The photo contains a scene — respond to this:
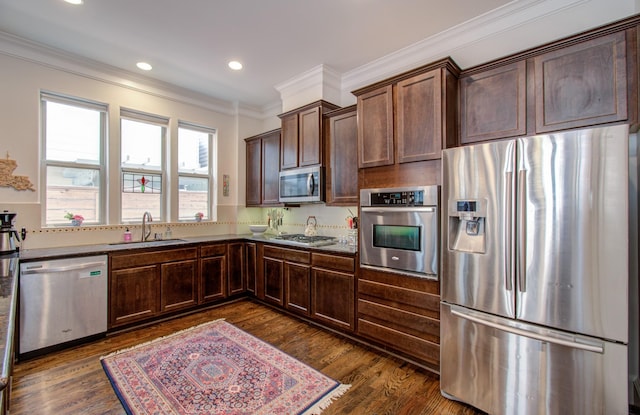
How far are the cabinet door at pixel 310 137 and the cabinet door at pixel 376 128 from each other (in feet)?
2.61

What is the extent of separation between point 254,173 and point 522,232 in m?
3.83

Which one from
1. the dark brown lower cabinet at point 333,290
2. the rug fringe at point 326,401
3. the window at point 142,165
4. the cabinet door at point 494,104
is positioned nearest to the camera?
the rug fringe at point 326,401

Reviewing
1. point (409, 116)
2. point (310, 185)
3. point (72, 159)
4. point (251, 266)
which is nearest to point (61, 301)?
point (72, 159)

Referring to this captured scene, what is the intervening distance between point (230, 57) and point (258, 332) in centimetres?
312

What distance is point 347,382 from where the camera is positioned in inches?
90.8

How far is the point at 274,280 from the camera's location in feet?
12.7

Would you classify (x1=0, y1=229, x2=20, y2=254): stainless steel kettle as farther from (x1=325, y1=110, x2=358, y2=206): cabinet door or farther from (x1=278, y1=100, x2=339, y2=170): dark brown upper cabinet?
(x1=325, y1=110, x2=358, y2=206): cabinet door

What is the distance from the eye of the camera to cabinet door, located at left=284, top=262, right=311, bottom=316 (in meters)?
3.42

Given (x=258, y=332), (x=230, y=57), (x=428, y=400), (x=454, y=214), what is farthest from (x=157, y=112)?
(x=428, y=400)

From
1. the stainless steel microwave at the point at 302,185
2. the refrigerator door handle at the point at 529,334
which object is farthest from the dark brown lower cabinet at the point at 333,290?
the refrigerator door handle at the point at 529,334

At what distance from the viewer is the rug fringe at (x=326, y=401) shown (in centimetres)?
197

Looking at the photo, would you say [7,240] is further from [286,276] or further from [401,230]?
[401,230]

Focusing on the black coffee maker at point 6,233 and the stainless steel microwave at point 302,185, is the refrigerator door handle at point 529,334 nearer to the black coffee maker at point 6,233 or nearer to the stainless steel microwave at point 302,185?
the stainless steel microwave at point 302,185

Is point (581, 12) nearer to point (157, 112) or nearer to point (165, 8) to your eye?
point (165, 8)
